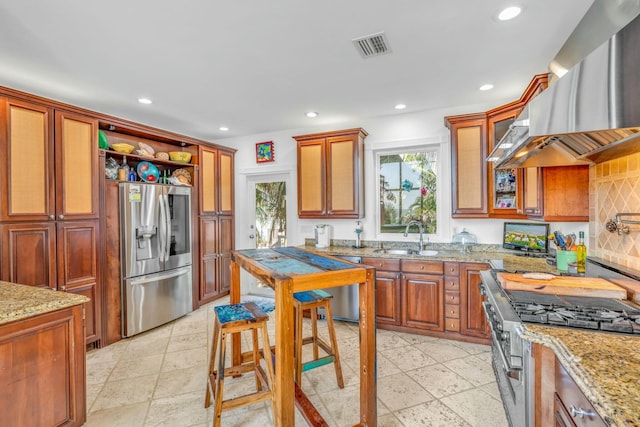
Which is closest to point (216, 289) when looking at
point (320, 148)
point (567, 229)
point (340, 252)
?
point (340, 252)

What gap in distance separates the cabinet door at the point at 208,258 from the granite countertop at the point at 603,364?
3.95 m

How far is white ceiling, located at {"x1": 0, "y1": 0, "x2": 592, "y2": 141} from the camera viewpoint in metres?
1.85

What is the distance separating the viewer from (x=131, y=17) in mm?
1890

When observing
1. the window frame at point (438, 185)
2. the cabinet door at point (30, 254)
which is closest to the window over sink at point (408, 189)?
the window frame at point (438, 185)

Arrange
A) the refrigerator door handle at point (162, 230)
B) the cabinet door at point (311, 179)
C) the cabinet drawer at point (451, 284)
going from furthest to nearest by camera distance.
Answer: the cabinet door at point (311, 179) < the refrigerator door handle at point (162, 230) < the cabinet drawer at point (451, 284)

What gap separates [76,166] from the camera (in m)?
2.92

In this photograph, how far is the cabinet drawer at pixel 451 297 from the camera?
309 centimetres

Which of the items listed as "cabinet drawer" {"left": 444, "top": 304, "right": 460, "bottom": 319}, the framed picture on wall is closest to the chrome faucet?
"cabinet drawer" {"left": 444, "top": 304, "right": 460, "bottom": 319}

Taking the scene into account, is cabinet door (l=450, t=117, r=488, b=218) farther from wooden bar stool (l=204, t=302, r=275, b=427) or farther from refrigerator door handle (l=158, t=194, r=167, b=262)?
refrigerator door handle (l=158, t=194, r=167, b=262)

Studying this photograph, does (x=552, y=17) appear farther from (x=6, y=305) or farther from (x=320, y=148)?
(x=6, y=305)

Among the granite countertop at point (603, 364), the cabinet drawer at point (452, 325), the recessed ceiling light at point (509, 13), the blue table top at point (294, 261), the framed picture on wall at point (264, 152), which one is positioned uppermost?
the recessed ceiling light at point (509, 13)

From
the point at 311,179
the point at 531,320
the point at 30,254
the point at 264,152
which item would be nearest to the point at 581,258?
the point at 531,320

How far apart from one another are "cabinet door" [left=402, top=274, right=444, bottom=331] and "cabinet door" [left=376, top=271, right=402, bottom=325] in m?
0.08

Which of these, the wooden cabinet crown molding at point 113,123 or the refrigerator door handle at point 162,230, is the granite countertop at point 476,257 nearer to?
the refrigerator door handle at point 162,230
